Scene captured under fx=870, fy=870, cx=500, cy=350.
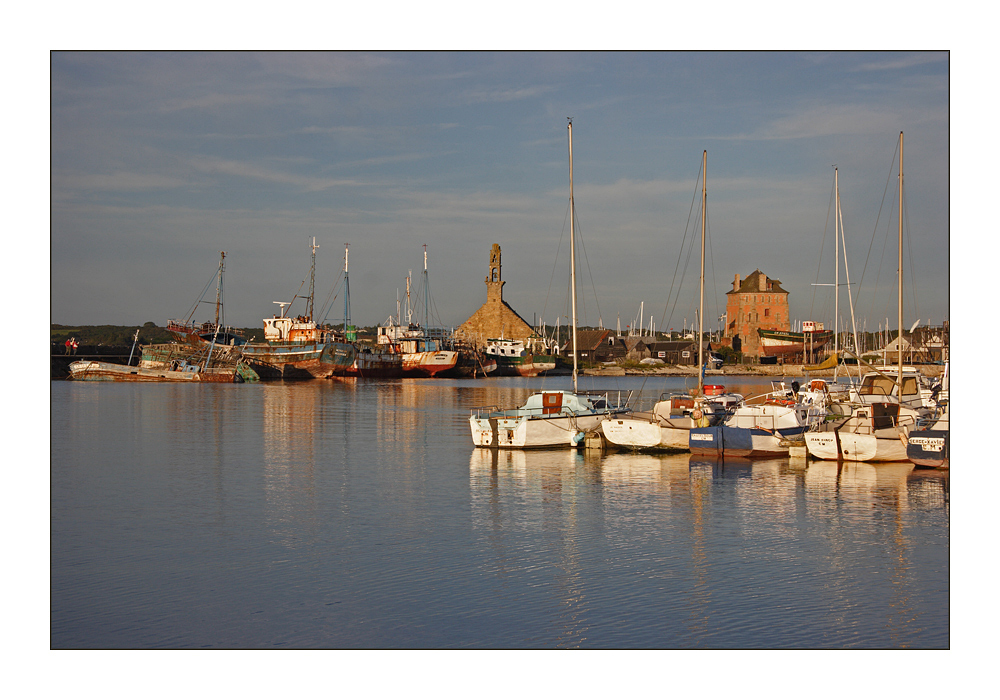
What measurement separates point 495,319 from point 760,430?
134 meters

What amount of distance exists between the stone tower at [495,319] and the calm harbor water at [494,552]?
12975 centimetres

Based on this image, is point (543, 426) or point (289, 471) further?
point (543, 426)

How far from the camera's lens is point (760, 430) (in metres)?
31.4

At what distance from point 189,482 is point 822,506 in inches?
731

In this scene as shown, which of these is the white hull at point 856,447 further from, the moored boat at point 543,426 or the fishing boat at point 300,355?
the fishing boat at point 300,355

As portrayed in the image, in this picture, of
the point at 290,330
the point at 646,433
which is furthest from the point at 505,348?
the point at 646,433

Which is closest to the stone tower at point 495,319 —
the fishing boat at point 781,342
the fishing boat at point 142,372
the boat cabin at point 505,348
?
the boat cabin at point 505,348


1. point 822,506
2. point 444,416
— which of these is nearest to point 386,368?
point 444,416

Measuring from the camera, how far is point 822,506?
22.3 m

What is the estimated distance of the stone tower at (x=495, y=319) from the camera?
163 m

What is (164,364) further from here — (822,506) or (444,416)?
(822,506)

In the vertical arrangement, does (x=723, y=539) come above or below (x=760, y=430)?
below

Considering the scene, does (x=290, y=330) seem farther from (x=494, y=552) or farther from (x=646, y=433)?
(x=494, y=552)

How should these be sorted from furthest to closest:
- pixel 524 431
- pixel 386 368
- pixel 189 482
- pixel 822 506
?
pixel 386 368, pixel 524 431, pixel 189 482, pixel 822 506
